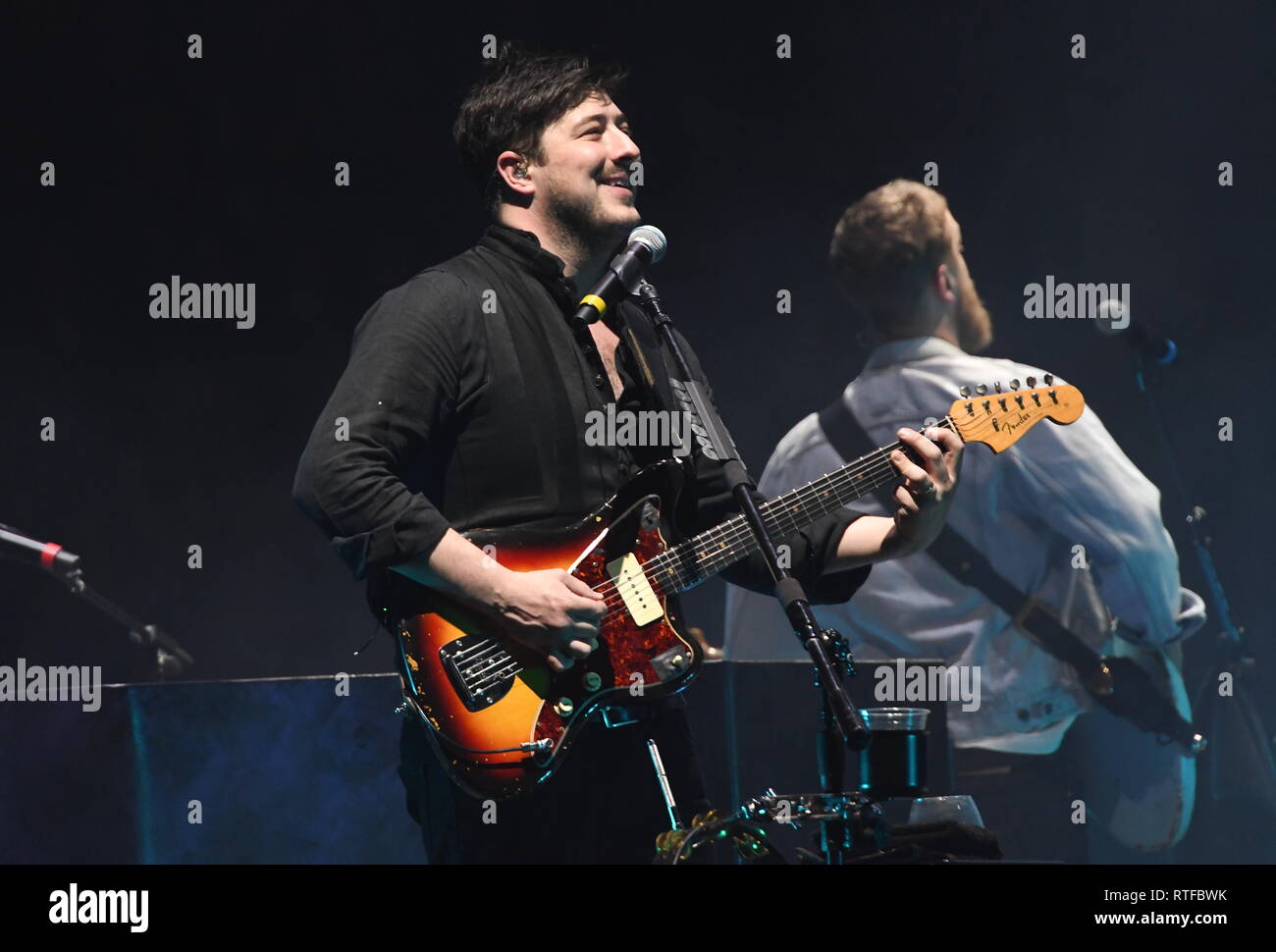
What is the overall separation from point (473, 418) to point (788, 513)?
0.74 metres

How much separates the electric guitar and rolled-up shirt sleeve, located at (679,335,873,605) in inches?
7.0

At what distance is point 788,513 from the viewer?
303 cm

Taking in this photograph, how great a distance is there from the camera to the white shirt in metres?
4.93

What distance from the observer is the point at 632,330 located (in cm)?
321

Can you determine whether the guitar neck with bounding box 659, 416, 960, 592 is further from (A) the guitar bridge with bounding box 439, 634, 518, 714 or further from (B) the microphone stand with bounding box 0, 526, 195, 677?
(B) the microphone stand with bounding box 0, 526, 195, 677

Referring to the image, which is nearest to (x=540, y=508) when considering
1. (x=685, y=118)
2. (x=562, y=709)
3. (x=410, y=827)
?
(x=562, y=709)

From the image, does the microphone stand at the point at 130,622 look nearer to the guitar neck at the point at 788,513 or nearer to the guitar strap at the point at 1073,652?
the guitar strap at the point at 1073,652

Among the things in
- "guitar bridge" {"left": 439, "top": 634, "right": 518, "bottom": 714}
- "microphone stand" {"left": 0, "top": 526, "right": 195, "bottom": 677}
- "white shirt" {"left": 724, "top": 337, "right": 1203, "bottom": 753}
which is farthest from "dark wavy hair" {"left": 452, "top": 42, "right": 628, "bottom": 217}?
"microphone stand" {"left": 0, "top": 526, "right": 195, "bottom": 677}

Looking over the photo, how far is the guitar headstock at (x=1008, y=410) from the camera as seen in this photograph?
10.3ft

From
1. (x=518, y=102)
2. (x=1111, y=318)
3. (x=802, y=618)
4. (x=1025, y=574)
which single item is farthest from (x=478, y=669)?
(x=1111, y=318)

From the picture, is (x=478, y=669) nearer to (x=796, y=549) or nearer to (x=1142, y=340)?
(x=796, y=549)

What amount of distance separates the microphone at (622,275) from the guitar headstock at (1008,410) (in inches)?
31.7
